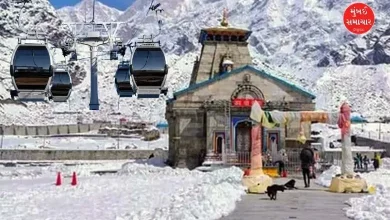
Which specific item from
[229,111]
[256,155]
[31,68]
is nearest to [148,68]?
[31,68]

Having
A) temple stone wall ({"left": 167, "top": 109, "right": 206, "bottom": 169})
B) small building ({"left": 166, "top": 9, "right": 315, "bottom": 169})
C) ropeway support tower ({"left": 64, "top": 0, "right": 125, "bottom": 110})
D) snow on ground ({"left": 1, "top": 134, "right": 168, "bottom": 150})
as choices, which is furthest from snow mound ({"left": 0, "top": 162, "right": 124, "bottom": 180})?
snow on ground ({"left": 1, "top": 134, "right": 168, "bottom": 150})

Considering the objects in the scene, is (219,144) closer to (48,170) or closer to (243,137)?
(243,137)

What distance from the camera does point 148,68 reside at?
1683 centimetres

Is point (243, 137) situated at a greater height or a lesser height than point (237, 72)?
lesser

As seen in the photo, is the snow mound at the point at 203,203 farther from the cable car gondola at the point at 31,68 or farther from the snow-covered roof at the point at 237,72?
the snow-covered roof at the point at 237,72

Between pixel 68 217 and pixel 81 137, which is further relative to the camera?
pixel 81 137

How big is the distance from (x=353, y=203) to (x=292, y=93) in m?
16.3

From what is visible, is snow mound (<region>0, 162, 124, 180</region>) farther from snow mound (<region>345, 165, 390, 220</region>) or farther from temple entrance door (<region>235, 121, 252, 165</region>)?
snow mound (<region>345, 165, 390, 220</region>)

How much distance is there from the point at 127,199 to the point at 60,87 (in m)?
3.71

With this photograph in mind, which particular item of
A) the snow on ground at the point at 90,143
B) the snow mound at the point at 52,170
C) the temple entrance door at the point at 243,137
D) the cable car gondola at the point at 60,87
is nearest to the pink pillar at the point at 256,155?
the cable car gondola at the point at 60,87

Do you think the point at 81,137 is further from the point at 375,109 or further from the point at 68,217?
the point at 375,109

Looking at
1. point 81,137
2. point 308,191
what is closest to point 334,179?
Result: point 308,191

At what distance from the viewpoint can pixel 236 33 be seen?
36.9 meters

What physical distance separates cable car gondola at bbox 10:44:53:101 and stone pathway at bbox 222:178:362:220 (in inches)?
221
